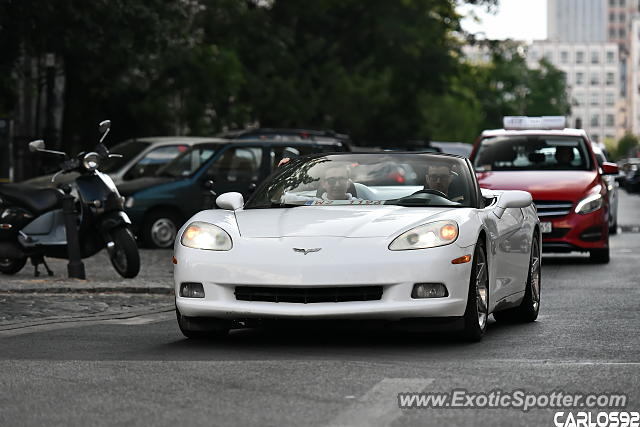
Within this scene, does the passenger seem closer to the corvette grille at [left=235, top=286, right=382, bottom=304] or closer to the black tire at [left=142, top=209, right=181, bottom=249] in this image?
the black tire at [left=142, top=209, right=181, bottom=249]

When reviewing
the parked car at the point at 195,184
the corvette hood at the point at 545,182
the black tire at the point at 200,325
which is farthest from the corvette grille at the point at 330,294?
the parked car at the point at 195,184

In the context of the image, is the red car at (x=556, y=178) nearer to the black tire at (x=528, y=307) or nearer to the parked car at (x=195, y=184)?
the parked car at (x=195, y=184)

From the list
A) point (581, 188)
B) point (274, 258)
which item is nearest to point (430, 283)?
point (274, 258)

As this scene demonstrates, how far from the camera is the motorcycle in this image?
641 inches

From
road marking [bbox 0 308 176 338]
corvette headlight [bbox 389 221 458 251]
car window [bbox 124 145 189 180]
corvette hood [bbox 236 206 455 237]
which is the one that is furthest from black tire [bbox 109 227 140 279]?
car window [bbox 124 145 189 180]

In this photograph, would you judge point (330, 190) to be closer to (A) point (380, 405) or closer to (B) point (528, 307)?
(B) point (528, 307)

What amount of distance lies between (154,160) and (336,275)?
668 inches

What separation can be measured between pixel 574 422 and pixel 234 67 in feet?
120

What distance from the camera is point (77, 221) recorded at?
54.9 feet

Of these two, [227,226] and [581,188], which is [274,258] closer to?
[227,226]

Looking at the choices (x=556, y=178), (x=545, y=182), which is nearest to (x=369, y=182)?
(x=545, y=182)

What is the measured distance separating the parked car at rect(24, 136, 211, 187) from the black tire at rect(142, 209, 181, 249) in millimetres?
2273

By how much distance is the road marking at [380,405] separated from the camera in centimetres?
699

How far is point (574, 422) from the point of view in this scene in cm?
694
